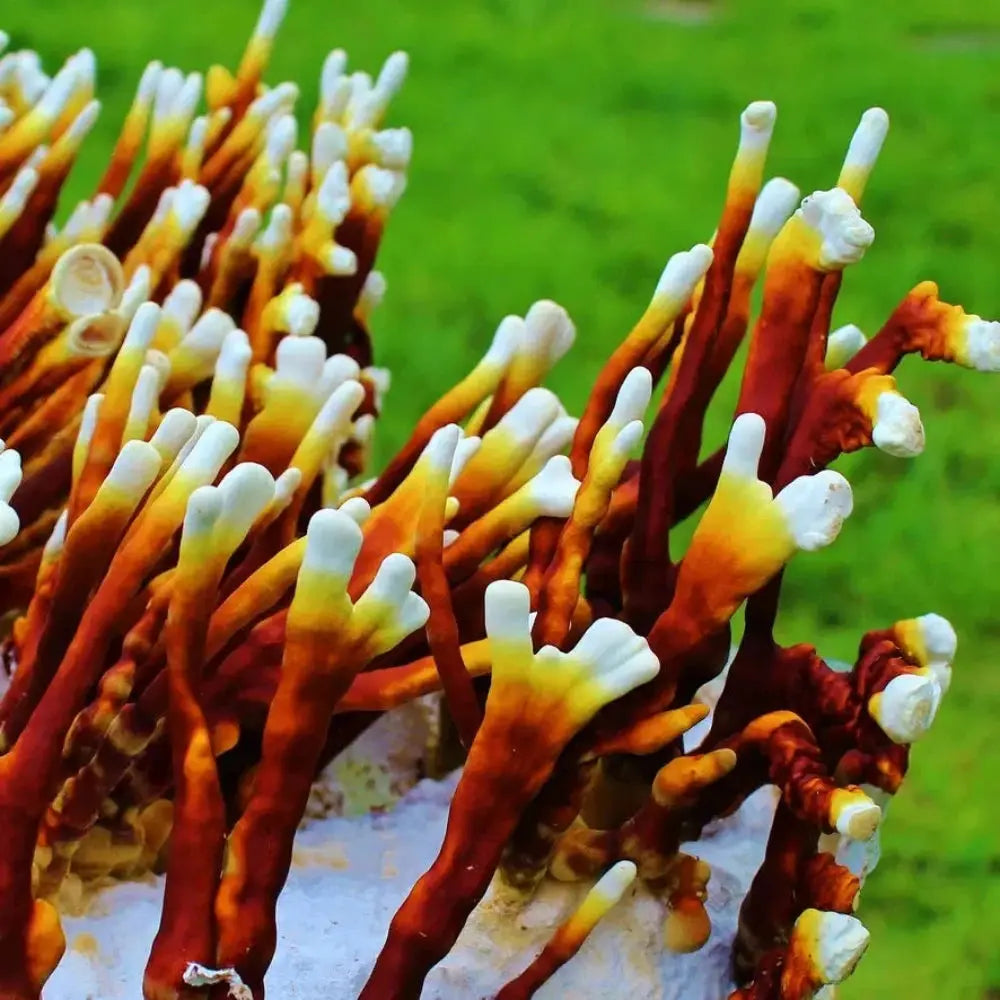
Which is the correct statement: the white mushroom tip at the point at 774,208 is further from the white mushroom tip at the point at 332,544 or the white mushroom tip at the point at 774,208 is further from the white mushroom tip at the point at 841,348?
the white mushroom tip at the point at 332,544

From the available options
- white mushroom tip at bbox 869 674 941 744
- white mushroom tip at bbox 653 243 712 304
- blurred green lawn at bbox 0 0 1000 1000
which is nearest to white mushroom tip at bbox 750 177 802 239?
white mushroom tip at bbox 653 243 712 304

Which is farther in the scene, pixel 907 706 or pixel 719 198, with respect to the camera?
pixel 719 198

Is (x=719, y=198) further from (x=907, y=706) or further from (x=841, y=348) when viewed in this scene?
(x=907, y=706)

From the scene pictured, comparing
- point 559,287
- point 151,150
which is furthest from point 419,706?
point 559,287

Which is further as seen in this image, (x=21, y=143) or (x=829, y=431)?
(x=21, y=143)

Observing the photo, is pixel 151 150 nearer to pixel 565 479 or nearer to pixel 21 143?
pixel 21 143

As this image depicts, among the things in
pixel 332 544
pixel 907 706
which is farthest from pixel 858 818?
pixel 332 544

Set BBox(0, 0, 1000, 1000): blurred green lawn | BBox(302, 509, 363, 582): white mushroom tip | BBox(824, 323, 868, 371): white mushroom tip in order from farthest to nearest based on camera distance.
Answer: BBox(0, 0, 1000, 1000): blurred green lawn, BBox(824, 323, 868, 371): white mushroom tip, BBox(302, 509, 363, 582): white mushroom tip

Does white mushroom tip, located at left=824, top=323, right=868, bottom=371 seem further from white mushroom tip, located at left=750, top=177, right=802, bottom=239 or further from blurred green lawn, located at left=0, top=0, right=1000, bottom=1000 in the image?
blurred green lawn, located at left=0, top=0, right=1000, bottom=1000
